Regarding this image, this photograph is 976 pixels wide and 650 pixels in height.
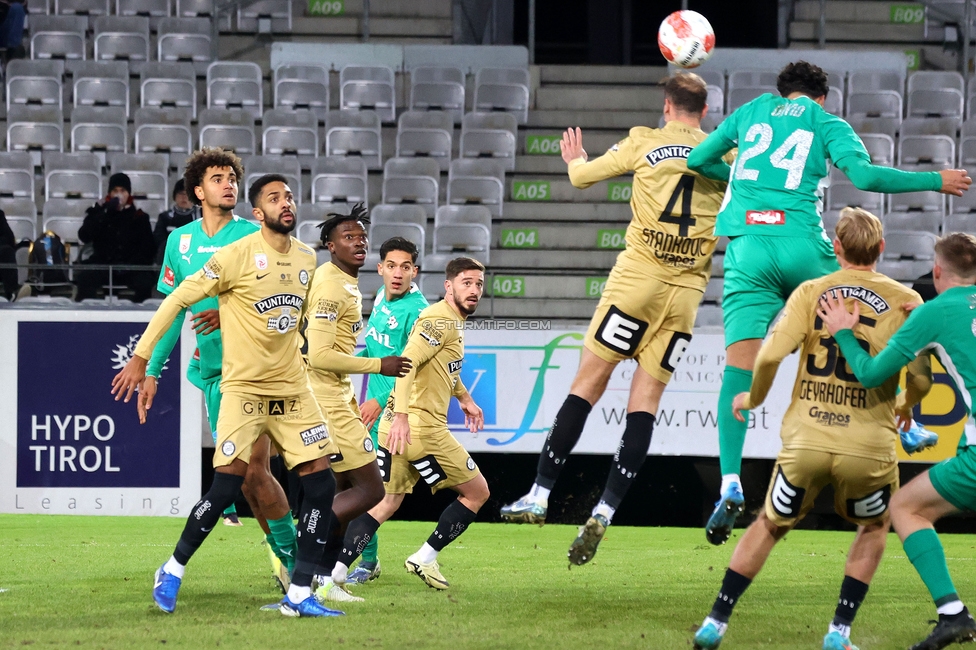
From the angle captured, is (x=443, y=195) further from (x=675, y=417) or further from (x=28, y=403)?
(x=28, y=403)

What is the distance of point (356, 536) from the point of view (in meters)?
6.90

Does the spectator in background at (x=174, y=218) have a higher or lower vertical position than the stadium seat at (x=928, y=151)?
lower

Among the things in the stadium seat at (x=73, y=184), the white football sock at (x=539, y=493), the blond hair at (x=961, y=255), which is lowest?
the white football sock at (x=539, y=493)

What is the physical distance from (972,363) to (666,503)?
8.58 metres

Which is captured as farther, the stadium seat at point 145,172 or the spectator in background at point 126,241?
the stadium seat at point 145,172

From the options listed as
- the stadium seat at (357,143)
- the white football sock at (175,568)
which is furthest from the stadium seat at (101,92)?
the white football sock at (175,568)

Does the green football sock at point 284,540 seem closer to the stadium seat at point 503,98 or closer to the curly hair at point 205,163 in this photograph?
the curly hair at point 205,163

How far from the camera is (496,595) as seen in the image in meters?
6.87

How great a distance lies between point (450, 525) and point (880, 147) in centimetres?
1003

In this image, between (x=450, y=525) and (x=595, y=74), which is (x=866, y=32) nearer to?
(x=595, y=74)

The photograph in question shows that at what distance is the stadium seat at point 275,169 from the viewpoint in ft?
47.4

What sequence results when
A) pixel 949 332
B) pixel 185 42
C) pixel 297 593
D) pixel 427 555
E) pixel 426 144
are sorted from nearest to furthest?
pixel 949 332, pixel 297 593, pixel 427 555, pixel 426 144, pixel 185 42

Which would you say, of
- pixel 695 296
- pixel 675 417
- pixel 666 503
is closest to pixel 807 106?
pixel 695 296

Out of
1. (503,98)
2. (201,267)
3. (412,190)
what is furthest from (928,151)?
(201,267)
